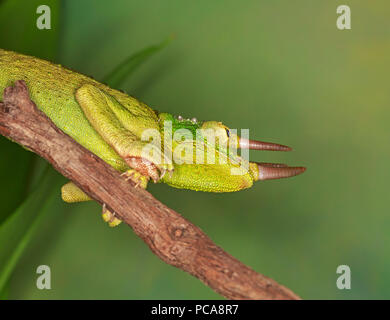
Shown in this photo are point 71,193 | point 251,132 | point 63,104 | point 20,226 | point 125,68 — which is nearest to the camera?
point 63,104

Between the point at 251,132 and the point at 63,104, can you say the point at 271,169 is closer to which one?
the point at 63,104

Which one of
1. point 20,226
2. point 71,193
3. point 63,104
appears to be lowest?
point 20,226

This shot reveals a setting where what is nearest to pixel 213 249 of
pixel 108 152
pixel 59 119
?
pixel 108 152

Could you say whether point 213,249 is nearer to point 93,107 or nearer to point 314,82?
point 93,107

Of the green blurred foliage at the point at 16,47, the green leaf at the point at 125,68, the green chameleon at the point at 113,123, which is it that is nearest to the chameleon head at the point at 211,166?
the green chameleon at the point at 113,123

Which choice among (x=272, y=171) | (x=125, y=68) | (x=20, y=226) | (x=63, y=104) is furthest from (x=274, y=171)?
(x=20, y=226)
